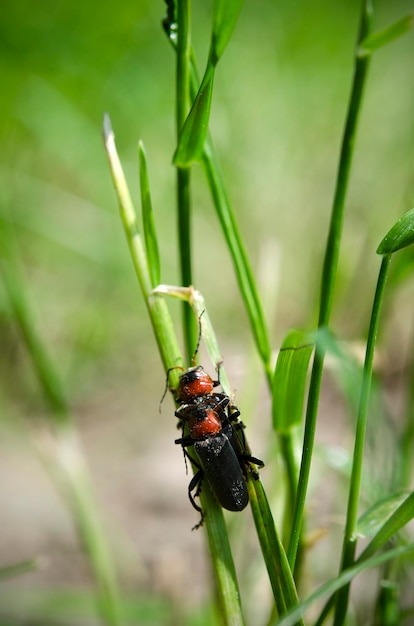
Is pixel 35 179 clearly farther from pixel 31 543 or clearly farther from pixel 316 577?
pixel 316 577

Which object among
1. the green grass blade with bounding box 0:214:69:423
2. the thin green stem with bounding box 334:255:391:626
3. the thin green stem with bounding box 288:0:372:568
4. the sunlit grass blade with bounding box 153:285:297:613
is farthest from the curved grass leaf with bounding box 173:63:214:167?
the green grass blade with bounding box 0:214:69:423

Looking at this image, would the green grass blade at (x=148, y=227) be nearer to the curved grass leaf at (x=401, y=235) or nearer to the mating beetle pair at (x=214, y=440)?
the mating beetle pair at (x=214, y=440)

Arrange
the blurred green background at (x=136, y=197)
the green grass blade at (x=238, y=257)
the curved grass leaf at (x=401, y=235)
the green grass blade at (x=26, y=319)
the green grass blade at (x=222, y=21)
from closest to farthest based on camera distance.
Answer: the curved grass leaf at (x=401, y=235) < the green grass blade at (x=222, y=21) < the green grass blade at (x=238, y=257) < the green grass blade at (x=26, y=319) < the blurred green background at (x=136, y=197)

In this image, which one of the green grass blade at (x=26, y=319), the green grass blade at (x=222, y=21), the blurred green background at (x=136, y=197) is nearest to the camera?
the green grass blade at (x=222, y=21)

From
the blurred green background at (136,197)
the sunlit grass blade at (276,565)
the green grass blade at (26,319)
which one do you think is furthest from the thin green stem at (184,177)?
the blurred green background at (136,197)

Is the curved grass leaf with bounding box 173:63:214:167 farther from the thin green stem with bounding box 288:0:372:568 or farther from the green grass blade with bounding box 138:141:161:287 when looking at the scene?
the thin green stem with bounding box 288:0:372:568

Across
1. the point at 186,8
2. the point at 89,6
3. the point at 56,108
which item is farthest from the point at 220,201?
the point at 89,6
